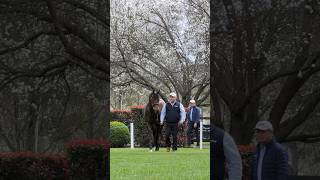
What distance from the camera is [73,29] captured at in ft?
25.2

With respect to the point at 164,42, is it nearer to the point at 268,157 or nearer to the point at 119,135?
the point at 119,135

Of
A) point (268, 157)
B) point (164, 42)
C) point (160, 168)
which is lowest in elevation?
point (160, 168)

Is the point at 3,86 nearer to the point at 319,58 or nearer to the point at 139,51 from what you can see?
the point at 319,58

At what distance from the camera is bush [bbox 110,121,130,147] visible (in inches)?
883

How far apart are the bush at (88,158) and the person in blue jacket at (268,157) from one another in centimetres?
205

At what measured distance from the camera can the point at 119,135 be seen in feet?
74.3

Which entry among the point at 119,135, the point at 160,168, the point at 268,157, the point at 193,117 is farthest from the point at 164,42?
the point at 268,157

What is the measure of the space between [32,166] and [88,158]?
27.5 inches

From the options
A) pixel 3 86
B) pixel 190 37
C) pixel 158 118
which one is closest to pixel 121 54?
pixel 190 37

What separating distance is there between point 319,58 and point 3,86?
3.86 meters

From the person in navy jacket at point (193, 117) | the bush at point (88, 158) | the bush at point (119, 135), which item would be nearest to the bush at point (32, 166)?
the bush at point (88, 158)

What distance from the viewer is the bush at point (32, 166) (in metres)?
7.73

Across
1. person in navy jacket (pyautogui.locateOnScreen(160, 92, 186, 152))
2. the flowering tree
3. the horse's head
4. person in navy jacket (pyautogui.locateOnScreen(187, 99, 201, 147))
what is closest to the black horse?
the horse's head

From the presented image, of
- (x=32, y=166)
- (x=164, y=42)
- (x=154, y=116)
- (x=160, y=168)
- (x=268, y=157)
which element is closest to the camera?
(x=268, y=157)
